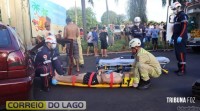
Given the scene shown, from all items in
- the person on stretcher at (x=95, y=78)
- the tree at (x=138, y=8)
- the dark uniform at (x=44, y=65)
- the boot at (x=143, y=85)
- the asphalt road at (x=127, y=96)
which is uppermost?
the tree at (x=138, y=8)

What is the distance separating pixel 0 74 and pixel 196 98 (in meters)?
3.43

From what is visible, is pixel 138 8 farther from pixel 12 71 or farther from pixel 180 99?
pixel 12 71

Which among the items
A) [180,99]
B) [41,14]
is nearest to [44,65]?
[180,99]

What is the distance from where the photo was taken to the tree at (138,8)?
2697 cm

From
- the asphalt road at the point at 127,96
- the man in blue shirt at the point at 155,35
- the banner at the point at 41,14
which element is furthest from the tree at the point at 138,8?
A: the asphalt road at the point at 127,96

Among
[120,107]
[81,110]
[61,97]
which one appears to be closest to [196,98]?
[120,107]

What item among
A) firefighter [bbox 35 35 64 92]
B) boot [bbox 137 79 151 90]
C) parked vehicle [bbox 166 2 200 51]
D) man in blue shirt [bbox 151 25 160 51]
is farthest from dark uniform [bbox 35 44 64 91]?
man in blue shirt [bbox 151 25 160 51]

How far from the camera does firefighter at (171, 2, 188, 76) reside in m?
7.63

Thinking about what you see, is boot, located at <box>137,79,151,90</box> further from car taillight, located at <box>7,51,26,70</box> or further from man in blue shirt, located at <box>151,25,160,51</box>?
man in blue shirt, located at <box>151,25,160,51</box>

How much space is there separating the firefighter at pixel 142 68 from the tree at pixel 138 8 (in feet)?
69.9

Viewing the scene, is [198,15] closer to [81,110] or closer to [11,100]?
[81,110]

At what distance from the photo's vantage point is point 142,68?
6.06 metres

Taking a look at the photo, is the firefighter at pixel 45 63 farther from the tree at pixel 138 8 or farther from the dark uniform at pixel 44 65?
the tree at pixel 138 8

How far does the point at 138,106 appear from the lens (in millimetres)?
4922
